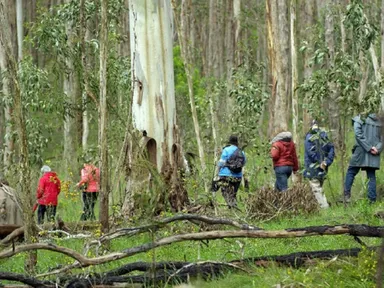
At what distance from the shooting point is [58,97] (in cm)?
1975

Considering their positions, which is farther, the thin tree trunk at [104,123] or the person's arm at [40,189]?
the person's arm at [40,189]

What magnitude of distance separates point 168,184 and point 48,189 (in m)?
2.91

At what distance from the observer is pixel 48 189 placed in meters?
16.6

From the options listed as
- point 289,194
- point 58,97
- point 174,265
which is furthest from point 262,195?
point 58,97

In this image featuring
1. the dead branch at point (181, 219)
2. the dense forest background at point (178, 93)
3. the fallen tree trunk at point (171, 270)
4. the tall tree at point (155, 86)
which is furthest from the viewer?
the tall tree at point (155, 86)

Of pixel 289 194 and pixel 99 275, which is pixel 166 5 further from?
pixel 99 275

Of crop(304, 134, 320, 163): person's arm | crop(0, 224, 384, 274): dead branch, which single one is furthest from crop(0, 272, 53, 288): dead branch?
crop(304, 134, 320, 163): person's arm

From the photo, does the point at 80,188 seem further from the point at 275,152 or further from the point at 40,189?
the point at 275,152

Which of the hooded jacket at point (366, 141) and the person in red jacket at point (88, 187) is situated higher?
the hooded jacket at point (366, 141)

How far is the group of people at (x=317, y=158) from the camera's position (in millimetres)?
15469

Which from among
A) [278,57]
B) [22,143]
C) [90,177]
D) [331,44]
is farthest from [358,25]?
[22,143]

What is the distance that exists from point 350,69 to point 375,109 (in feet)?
2.55

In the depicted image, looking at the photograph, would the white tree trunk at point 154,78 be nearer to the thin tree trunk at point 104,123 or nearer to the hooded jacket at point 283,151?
the hooded jacket at point 283,151

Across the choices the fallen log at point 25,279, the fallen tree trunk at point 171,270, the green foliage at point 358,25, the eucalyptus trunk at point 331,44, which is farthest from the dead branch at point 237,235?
the eucalyptus trunk at point 331,44
